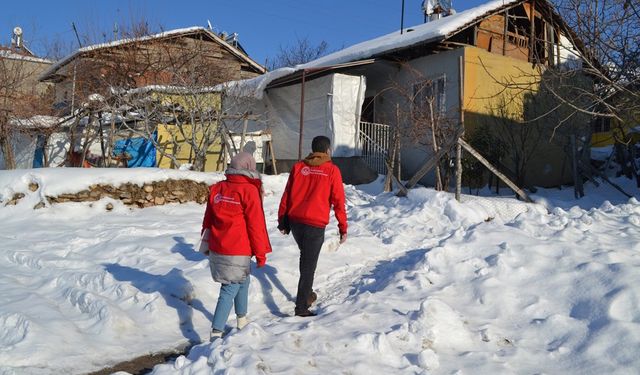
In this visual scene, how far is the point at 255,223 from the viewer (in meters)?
3.96

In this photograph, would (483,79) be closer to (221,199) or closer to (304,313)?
(304,313)

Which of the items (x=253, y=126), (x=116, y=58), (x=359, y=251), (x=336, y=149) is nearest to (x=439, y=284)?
(x=359, y=251)

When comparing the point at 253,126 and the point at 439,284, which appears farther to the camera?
the point at 253,126

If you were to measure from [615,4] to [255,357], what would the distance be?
7137mm

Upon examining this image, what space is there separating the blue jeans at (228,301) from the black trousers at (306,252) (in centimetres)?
56

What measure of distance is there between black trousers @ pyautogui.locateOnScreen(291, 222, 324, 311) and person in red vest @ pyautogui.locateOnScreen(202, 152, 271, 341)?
21.4 inches

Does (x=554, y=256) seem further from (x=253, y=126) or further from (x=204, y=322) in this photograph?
(x=253, y=126)

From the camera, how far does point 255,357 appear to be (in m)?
3.20

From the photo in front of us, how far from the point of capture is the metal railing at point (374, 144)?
13.5m

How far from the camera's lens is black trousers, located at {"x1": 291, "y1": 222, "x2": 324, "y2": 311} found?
4.46 m

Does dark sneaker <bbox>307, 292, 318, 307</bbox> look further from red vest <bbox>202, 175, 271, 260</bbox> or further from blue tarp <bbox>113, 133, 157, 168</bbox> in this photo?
A: blue tarp <bbox>113, 133, 157, 168</bbox>

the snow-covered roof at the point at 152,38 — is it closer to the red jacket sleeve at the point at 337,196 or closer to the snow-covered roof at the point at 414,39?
the snow-covered roof at the point at 414,39

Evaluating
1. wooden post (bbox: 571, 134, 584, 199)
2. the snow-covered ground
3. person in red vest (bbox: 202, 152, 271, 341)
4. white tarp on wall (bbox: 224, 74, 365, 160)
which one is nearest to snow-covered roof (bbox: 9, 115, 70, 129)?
white tarp on wall (bbox: 224, 74, 365, 160)

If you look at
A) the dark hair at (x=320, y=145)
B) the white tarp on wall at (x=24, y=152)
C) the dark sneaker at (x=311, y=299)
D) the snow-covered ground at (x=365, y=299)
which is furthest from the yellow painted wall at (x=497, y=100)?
the white tarp on wall at (x=24, y=152)
